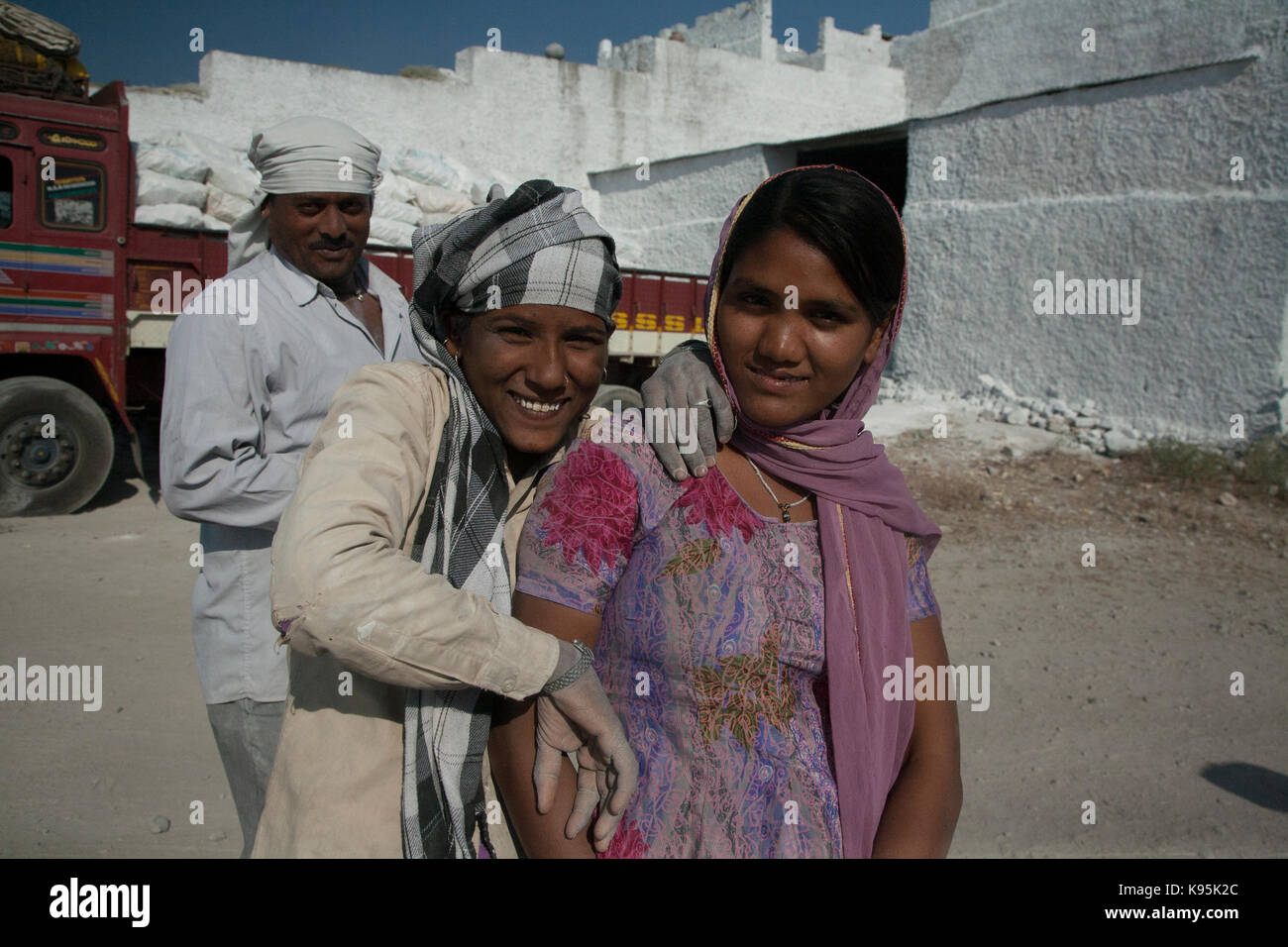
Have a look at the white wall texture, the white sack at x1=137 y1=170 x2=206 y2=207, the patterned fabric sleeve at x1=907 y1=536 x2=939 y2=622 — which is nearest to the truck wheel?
the white sack at x1=137 y1=170 x2=206 y2=207

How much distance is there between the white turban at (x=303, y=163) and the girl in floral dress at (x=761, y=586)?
4.29 ft

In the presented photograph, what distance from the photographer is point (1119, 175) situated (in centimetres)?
1044

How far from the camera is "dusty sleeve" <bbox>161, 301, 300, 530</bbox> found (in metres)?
1.85

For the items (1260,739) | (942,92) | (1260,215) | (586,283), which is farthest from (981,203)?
(942,92)

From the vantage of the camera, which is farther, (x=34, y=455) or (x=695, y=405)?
(x=34, y=455)

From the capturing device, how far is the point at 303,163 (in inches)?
90.3

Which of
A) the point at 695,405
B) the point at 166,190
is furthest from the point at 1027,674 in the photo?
the point at 166,190

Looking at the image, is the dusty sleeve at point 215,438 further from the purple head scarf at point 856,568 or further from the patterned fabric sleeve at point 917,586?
the patterned fabric sleeve at point 917,586

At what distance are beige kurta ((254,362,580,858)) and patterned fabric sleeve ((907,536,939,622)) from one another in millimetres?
675

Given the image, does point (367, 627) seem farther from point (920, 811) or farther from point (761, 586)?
point (920, 811)

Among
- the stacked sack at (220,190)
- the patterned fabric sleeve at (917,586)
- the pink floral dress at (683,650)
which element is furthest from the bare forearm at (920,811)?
the stacked sack at (220,190)

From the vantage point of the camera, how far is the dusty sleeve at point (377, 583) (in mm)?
1031

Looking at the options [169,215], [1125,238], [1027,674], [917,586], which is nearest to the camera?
[917,586]

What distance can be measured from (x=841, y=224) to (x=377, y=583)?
2.73 feet
